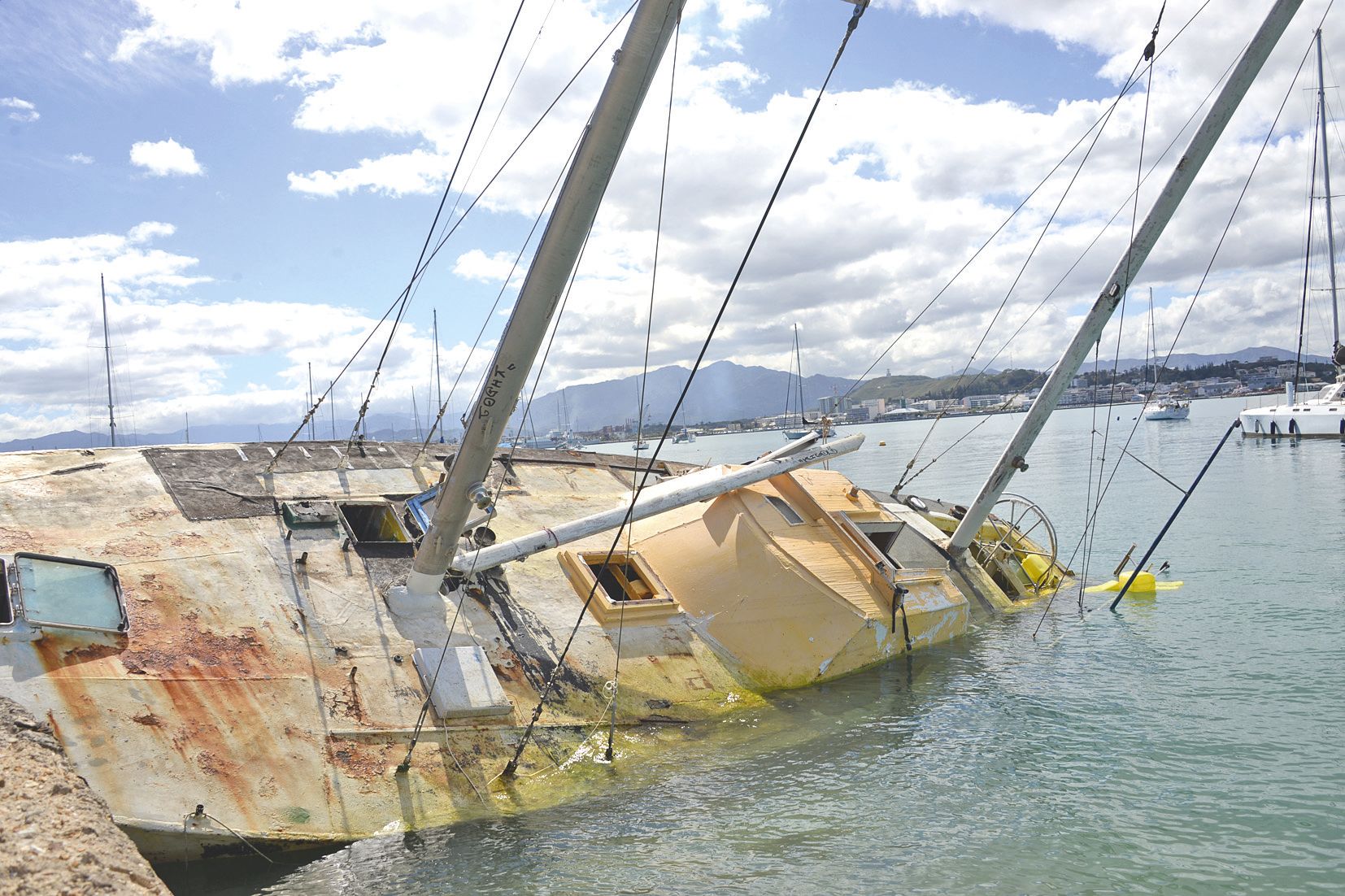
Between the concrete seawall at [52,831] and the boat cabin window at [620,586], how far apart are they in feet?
23.6

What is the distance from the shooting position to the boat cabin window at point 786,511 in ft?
52.4

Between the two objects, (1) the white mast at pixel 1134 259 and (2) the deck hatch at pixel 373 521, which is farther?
(1) the white mast at pixel 1134 259

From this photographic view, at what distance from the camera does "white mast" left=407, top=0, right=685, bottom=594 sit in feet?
31.5

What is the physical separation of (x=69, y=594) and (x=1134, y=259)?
19.8 metres

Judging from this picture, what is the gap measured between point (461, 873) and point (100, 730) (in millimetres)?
3625

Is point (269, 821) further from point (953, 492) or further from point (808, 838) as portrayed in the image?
point (953, 492)

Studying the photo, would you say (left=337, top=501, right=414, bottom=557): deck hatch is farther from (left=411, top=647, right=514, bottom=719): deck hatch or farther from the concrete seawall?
the concrete seawall

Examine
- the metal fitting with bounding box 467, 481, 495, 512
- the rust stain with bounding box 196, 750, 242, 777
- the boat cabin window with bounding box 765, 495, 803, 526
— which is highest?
the metal fitting with bounding box 467, 481, 495, 512

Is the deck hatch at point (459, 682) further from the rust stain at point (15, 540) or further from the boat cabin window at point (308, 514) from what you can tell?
the rust stain at point (15, 540)

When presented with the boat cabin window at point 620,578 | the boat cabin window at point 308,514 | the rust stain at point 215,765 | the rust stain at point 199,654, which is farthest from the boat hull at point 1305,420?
the rust stain at point 215,765

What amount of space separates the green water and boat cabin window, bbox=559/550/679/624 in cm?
226

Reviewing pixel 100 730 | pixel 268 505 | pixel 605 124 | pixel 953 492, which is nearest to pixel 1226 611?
pixel 605 124

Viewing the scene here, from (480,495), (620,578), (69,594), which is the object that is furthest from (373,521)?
(69,594)

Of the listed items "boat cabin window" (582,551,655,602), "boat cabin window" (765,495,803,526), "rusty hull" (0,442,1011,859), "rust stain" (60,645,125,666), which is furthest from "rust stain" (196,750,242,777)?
"boat cabin window" (765,495,803,526)
